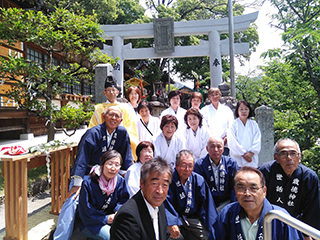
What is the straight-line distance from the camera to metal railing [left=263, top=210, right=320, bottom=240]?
1.40 metres

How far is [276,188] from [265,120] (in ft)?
8.72

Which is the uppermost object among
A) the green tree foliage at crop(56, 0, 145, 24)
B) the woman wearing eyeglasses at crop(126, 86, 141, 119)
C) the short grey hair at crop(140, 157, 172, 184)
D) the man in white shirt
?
the green tree foliage at crop(56, 0, 145, 24)

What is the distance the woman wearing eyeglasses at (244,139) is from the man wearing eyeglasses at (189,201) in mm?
1606

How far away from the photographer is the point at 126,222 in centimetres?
197

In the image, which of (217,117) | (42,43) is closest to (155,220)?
(217,117)

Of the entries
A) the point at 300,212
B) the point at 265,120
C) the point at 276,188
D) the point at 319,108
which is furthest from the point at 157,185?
the point at 319,108

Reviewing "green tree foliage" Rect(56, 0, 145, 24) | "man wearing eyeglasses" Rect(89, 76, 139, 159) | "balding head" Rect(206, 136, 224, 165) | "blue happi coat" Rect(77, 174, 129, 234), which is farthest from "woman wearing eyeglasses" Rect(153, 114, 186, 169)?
"green tree foliage" Rect(56, 0, 145, 24)

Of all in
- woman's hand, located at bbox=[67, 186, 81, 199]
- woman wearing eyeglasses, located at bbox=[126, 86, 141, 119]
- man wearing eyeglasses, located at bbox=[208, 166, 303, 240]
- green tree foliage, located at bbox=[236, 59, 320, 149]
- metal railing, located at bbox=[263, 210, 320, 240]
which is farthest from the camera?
green tree foliage, located at bbox=[236, 59, 320, 149]

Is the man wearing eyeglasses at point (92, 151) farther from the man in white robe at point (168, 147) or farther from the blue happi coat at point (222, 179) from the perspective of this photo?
the blue happi coat at point (222, 179)

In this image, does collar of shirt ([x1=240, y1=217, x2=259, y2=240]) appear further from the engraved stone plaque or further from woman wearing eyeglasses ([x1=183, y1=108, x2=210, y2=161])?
the engraved stone plaque

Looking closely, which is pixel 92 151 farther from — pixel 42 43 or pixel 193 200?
pixel 42 43

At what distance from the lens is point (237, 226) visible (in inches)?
87.6

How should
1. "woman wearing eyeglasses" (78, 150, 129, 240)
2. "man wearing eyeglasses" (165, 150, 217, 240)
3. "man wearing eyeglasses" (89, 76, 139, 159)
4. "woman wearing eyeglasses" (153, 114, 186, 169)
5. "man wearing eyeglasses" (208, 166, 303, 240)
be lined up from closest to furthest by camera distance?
1. "man wearing eyeglasses" (208, 166, 303, 240)
2. "woman wearing eyeglasses" (78, 150, 129, 240)
3. "man wearing eyeglasses" (165, 150, 217, 240)
4. "woman wearing eyeglasses" (153, 114, 186, 169)
5. "man wearing eyeglasses" (89, 76, 139, 159)

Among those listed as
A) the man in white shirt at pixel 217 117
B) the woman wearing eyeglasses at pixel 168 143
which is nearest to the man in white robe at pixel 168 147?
the woman wearing eyeglasses at pixel 168 143
